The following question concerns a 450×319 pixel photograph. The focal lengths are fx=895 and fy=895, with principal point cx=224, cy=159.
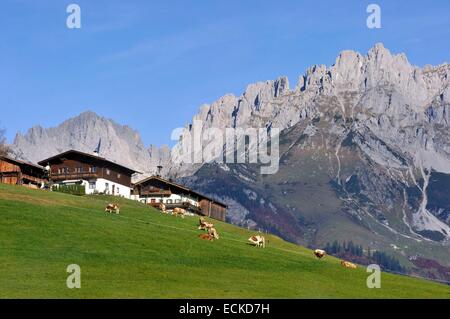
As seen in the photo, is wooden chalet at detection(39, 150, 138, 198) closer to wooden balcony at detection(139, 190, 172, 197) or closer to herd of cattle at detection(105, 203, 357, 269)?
wooden balcony at detection(139, 190, 172, 197)

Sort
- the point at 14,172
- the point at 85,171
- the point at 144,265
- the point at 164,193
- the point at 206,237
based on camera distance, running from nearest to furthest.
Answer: the point at 144,265
the point at 206,237
the point at 14,172
the point at 85,171
the point at 164,193

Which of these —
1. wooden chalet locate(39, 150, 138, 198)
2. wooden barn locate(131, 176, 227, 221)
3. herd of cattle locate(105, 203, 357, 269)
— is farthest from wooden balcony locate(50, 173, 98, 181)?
herd of cattle locate(105, 203, 357, 269)

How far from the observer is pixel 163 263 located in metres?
67.3

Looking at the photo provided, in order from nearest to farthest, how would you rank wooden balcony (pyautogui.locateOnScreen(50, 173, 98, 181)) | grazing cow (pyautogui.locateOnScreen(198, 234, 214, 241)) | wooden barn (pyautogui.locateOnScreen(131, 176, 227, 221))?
grazing cow (pyautogui.locateOnScreen(198, 234, 214, 241))
wooden balcony (pyautogui.locateOnScreen(50, 173, 98, 181))
wooden barn (pyautogui.locateOnScreen(131, 176, 227, 221))

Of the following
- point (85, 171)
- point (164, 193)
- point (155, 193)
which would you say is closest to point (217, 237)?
Answer: point (85, 171)

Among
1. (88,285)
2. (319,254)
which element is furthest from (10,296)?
(319,254)

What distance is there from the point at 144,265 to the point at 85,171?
366 ft

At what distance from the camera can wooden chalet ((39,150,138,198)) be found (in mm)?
173250

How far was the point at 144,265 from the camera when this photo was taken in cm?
6500

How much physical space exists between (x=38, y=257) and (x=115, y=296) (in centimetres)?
1433

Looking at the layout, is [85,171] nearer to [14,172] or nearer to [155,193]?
[155,193]

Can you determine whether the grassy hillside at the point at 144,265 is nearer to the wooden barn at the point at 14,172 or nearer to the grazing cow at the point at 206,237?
the grazing cow at the point at 206,237

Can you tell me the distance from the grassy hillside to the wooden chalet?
79061 millimetres
